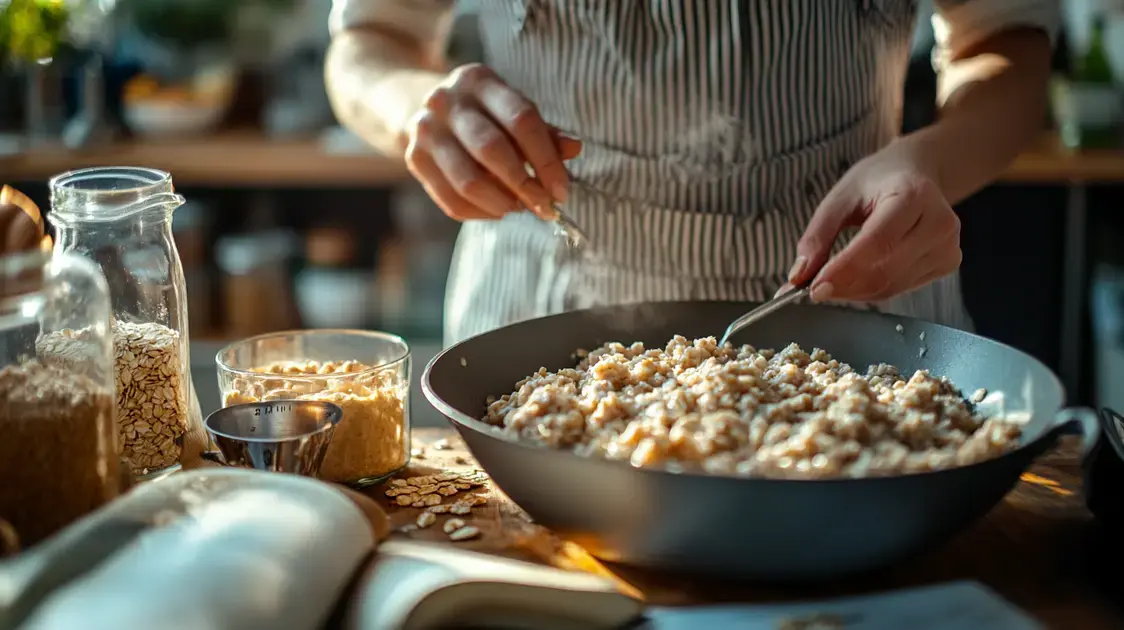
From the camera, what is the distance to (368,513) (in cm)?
75

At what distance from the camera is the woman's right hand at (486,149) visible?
0.98 m

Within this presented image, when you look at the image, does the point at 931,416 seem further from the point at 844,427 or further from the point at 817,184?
the point at 817,184

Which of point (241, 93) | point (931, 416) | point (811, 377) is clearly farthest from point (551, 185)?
point (241, 93)

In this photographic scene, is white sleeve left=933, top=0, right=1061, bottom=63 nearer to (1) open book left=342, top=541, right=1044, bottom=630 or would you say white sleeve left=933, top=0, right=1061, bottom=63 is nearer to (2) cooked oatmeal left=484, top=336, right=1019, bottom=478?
(2) cooked oatmeal left=484, top=336, right=1019, bottom=478

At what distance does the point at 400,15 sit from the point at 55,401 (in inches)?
33.9

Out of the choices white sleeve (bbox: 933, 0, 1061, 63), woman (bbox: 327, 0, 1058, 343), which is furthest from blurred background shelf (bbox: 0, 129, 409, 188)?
A: white sleeve (bbox: 933, 0, 1061, 63)

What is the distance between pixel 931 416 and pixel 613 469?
10.7 inches

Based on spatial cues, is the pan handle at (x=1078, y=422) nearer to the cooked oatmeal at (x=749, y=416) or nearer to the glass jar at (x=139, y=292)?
the cooked oatmeal at (x=749, y=416)

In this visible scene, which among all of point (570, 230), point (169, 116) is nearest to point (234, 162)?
point (169, 116)

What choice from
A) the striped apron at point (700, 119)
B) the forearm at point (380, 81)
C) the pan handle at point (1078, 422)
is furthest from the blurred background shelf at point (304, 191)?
the pan handle at point (1078, 422)

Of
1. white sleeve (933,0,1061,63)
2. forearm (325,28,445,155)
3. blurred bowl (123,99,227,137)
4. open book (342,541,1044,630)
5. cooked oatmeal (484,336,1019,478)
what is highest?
white sleeve (933,0,1061,63)

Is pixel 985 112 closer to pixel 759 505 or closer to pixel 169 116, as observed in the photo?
pixel 759 505

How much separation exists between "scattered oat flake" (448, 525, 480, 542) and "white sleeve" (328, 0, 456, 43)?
0.84 m

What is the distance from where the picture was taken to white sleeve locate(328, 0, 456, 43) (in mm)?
1431
